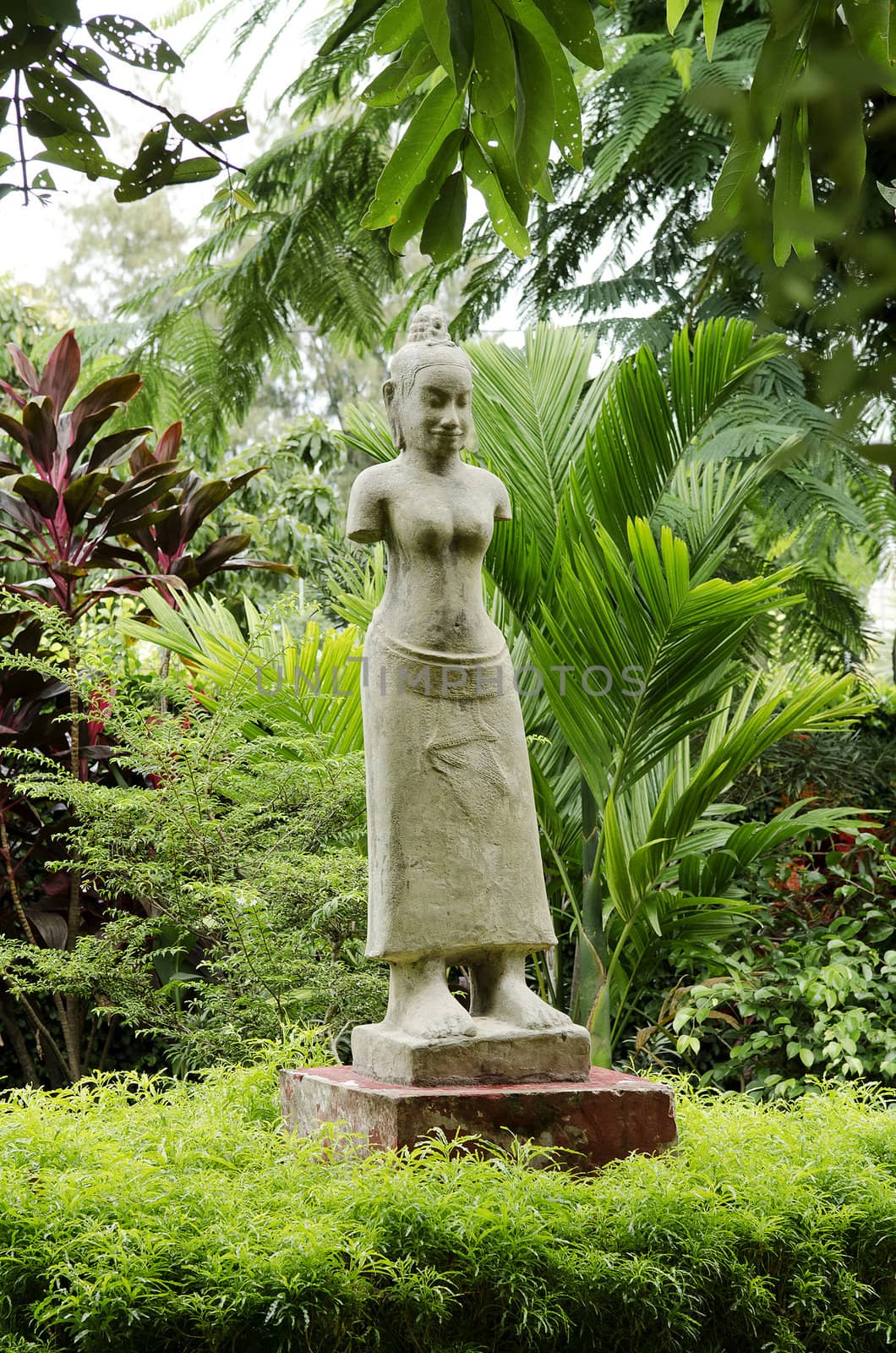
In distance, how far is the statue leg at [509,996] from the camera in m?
3.45

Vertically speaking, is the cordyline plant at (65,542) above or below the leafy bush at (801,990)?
above

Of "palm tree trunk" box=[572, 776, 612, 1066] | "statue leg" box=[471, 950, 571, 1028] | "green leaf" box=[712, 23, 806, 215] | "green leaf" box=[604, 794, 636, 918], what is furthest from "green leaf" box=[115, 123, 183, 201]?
"palm tree trunk" box=[572, 776, 612, 1066]

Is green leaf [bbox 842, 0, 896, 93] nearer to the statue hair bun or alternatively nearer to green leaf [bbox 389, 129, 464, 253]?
green leaf [bbox 389, 129, 464, 253]

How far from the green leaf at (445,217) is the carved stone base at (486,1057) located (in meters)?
2.11

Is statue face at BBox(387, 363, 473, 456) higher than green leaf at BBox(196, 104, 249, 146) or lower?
higher

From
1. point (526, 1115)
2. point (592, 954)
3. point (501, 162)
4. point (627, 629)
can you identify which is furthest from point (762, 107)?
point (592, 954)

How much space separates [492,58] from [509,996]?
8.71 feet

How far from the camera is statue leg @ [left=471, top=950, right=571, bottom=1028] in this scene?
11.3 ft

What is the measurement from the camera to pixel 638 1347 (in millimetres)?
2793

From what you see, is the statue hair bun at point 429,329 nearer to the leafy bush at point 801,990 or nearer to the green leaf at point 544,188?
the green leaf at point 544,188

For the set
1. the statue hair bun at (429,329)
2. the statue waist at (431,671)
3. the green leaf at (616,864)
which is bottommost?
the green leaf at (616,864)

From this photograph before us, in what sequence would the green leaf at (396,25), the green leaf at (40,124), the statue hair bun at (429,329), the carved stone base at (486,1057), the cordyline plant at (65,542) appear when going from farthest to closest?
the cordyline plant at (65,542)
the statue hair bun at (429,329)
the carved stone base at (486,1057)
the green leaf at (396,25)
the green leaf at (40,124)

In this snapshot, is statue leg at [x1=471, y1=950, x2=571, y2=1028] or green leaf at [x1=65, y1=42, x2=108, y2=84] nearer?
green leaf at [x1=65, y1=42, x2=108, y2=84]

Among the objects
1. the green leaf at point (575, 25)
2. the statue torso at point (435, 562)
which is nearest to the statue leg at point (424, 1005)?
the statue torso at point (435, 562)
